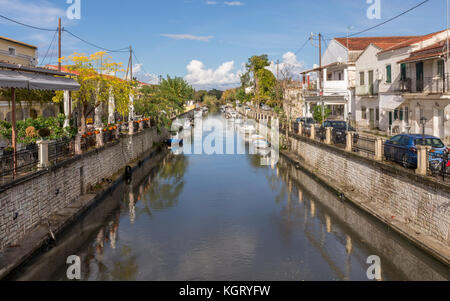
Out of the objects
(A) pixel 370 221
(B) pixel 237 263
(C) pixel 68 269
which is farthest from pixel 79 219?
(A) pixel 370 221

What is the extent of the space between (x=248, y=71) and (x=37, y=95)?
72.8 meters

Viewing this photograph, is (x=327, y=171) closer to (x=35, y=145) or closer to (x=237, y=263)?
(x=237, y=263)

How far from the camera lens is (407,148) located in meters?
15.2

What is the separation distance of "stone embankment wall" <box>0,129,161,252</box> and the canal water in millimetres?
1087

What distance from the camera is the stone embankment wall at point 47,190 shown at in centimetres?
1244

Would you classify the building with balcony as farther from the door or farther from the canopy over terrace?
the canopy over terrace

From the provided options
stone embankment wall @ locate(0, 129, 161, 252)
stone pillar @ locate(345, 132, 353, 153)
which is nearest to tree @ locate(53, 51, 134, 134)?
stone embankment wall @ locate(0, 129, 161, 252)

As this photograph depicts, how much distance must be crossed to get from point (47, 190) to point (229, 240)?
6.99 meters

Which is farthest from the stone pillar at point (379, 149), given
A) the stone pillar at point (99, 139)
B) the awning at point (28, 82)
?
the stone pillar at point (99, 139)

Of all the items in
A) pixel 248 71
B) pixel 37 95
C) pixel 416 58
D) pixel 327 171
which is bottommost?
pixel 327 171

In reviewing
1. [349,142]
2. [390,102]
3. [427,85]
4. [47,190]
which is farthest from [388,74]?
[47,190]

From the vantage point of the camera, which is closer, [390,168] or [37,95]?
[390,168]
